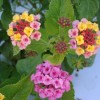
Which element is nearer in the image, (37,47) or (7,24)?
(37,47)

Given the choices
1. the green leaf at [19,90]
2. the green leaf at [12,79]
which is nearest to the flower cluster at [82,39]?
the green leaf at [19,90]

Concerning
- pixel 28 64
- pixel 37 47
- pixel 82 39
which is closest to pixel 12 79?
pixel 28 64

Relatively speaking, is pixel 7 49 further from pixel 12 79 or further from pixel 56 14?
pixel 56 14

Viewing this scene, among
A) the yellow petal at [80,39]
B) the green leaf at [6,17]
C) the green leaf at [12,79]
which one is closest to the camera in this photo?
the yellow petal at [80,39]

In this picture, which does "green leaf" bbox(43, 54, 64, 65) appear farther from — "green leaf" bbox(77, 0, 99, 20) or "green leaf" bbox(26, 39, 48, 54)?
"green leaf" bbox(77, 0, 99, 20)

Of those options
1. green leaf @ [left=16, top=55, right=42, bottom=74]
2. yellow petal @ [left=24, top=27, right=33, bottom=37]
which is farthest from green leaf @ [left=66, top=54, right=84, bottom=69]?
yellow petal @ [left=24, top=27, right=33, bottom=37]

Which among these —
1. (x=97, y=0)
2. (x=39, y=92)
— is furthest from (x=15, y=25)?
(x=97, y=0)

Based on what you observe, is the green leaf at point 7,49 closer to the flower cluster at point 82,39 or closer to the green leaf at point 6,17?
the green leaf at point 6,17
